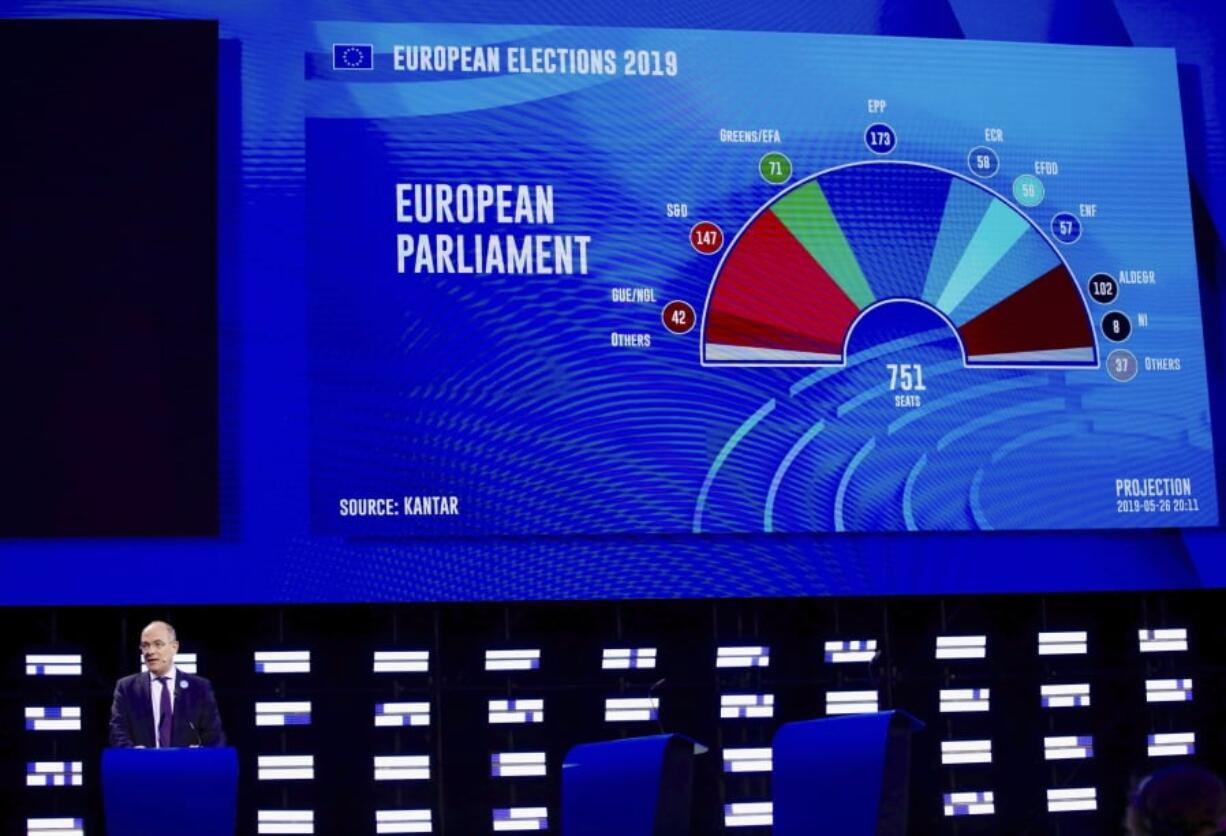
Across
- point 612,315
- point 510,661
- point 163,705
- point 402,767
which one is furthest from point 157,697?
point 612,315

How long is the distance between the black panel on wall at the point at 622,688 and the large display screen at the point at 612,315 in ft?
1.27

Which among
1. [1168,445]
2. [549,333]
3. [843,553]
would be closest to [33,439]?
[549,333]

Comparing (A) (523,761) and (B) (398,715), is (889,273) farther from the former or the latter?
(B) (398,715)

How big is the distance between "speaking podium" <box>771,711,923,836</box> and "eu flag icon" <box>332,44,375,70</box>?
4.08 meters

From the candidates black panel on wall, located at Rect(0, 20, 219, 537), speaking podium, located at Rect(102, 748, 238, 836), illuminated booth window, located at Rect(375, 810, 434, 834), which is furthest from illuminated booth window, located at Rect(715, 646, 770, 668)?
speaking podium, located at Rect(102, 748, 238, 836)

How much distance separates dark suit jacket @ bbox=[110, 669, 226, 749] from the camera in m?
5.45

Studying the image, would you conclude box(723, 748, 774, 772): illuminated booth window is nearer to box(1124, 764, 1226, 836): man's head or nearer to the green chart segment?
the green chart segment

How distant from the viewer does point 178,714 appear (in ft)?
17.9

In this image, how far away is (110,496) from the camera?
19.9ft

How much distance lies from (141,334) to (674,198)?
6.86 ft

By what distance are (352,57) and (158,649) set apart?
7.84 ft

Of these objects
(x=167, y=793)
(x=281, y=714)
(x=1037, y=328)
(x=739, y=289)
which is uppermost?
(x=739, y=289)

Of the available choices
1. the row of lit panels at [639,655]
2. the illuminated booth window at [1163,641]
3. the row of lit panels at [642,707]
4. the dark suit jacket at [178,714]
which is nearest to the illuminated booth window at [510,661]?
the row of lit panels at [639,655]

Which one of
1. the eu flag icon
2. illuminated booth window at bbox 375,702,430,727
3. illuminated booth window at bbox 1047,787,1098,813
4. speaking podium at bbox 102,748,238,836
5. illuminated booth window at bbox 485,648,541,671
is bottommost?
illuminated booth window at bbox 1047,787,1098,813
